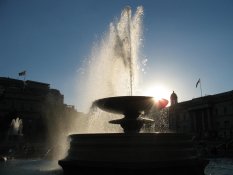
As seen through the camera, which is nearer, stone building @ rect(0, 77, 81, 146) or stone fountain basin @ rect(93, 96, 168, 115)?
stone fountain basin @ rect(93, 96, 168, 115)

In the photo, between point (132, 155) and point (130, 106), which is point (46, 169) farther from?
point (132, 155)

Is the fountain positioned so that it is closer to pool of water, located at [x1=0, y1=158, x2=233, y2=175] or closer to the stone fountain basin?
the stone fountain basin

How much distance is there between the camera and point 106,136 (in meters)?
9.20

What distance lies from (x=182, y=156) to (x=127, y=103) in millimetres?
2870

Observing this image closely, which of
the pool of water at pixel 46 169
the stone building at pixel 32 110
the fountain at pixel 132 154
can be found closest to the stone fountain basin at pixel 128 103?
the fountain at pixel 132 154

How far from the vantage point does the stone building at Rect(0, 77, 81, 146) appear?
6891cm

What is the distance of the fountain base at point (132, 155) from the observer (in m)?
8.32

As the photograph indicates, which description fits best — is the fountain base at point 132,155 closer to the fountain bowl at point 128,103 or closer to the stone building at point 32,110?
the fountain bowl at point 128,103

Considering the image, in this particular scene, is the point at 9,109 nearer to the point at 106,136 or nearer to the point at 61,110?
the point at 61,110

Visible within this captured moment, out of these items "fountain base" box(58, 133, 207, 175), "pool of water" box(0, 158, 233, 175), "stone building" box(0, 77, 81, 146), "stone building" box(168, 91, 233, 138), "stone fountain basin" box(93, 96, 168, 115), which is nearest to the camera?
"fountain base" box(58, 133, 207, 175)

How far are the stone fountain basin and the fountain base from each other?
2052 millimetres

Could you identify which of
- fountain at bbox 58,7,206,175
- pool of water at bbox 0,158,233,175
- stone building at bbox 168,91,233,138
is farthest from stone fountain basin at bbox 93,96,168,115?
stone building at bbox 168,91,233,138

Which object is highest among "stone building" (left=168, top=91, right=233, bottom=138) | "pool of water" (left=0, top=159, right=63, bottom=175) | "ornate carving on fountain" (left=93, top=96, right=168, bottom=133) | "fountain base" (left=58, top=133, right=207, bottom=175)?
"stone building" (left=168, top=91, right=233, bottom=138)

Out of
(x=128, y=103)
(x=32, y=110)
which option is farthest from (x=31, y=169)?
(x=32, y=110)
